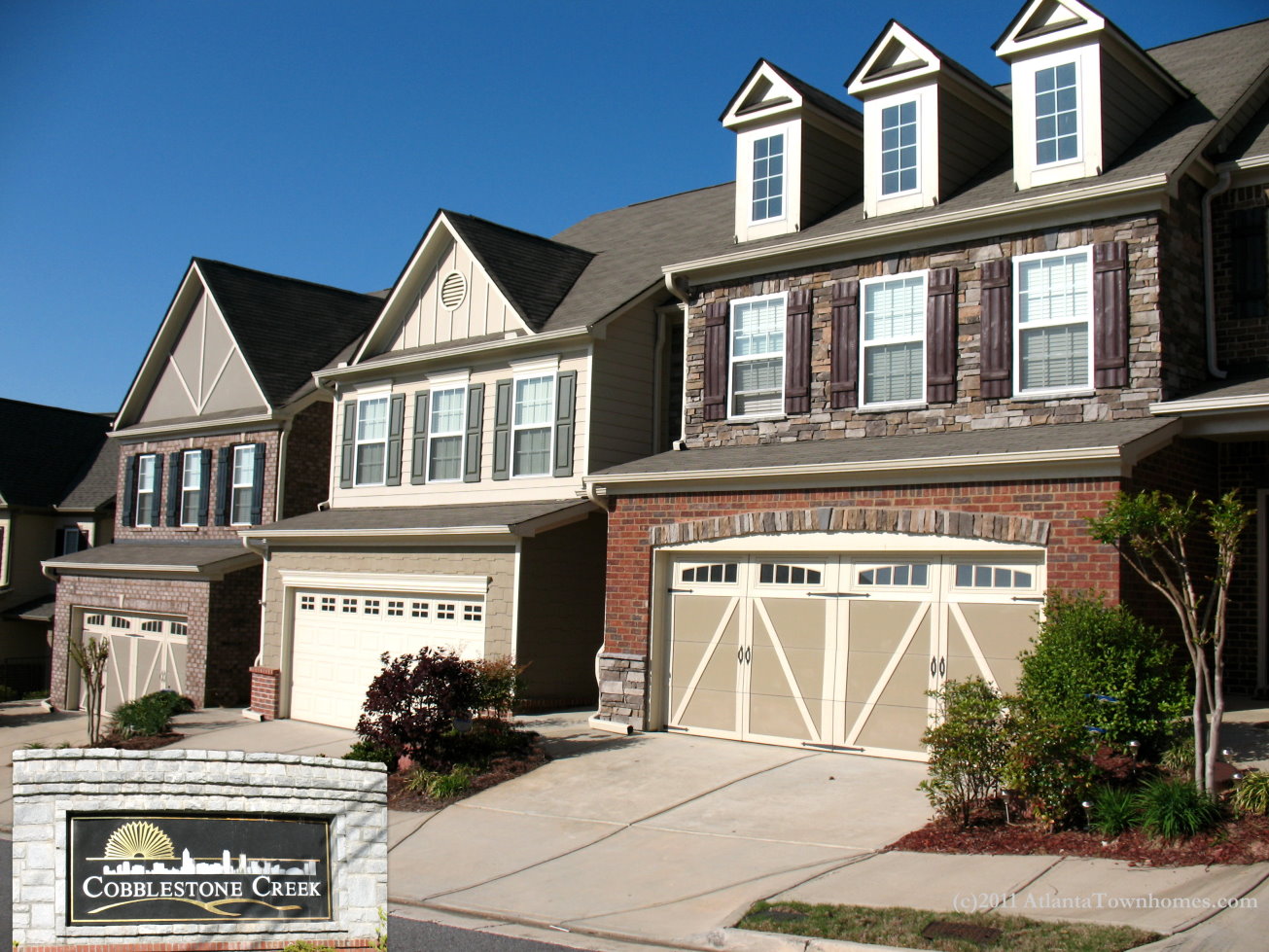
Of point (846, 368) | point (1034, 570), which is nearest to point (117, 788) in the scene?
point (1034, 570)

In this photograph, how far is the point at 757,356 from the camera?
1627 cm

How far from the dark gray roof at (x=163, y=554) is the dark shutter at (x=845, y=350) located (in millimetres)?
13492

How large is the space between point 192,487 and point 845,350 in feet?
56.9

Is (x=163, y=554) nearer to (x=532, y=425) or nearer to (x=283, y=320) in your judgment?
(x=283, y=320)

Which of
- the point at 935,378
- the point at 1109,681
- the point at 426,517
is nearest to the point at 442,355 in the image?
the point at 426,517

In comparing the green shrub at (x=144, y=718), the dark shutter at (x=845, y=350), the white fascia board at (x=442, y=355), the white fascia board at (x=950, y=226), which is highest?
the white fascia board at (x=950, y=226)

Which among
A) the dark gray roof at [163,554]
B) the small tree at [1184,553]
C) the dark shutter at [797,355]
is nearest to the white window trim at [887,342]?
the dark shutter at [797,355]

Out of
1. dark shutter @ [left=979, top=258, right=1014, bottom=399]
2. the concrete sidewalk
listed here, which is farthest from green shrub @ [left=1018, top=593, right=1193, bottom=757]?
dark shutter @ [left=979, top=258, right=1014, bottom=399]

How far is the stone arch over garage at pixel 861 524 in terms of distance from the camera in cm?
1212

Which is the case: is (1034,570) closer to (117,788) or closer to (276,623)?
(117,788)

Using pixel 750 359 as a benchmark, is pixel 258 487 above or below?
below

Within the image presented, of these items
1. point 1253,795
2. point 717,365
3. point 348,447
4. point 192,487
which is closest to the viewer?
point 1253,795

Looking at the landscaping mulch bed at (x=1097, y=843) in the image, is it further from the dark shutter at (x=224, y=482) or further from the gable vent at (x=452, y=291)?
the dark shutter at (x=224, y=482)

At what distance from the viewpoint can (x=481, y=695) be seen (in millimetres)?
14297
